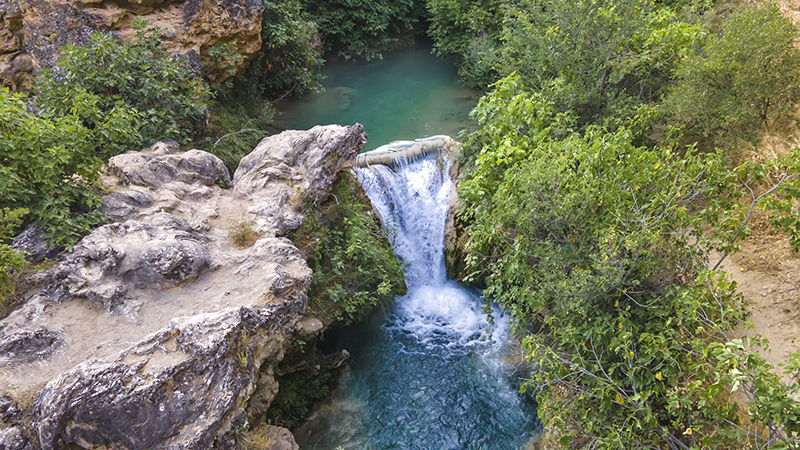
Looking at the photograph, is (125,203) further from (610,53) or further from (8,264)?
(610,53)

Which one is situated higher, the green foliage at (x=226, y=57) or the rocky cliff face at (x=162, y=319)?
the green foliage at (x=226, y=57)

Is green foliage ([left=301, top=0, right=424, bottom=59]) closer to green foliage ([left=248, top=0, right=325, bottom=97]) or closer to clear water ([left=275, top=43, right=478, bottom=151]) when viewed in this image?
clear water ([left=275, top=43, right=478, bottom=151])

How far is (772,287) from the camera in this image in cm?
644

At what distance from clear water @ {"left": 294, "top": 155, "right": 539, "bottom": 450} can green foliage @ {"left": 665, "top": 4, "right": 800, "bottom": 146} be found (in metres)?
5.32

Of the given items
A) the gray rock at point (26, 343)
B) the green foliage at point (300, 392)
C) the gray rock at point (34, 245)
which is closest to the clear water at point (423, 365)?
the green foliage at point (300, 392)

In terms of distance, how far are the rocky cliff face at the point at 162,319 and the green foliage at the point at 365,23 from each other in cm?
1180

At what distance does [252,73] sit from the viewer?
43.3 feet

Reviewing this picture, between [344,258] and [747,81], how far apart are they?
Result: 24.3 feet

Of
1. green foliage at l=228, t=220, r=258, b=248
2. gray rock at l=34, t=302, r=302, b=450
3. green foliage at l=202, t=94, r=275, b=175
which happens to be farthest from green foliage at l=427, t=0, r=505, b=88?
gray rock at l=34, t=302, r=302, b=450

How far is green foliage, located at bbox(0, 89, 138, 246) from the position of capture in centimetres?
570

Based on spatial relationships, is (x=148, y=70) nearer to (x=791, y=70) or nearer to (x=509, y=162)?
(x=509, y=162)

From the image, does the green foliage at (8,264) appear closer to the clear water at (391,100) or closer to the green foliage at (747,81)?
the clear water at (391,100)

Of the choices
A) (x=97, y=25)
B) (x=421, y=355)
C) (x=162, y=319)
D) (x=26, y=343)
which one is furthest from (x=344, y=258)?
(x=97, y=25)

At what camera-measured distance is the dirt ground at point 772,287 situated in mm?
5945
